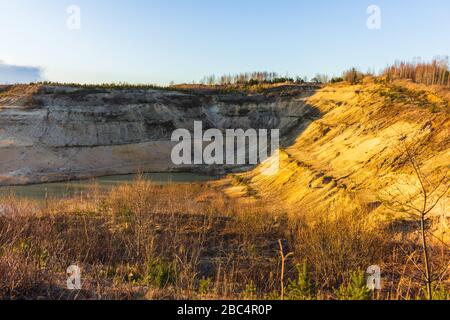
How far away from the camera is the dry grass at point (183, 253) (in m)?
6.24

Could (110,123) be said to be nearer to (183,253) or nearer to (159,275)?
(183,253)

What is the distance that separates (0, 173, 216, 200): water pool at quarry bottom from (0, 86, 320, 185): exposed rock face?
47.9 inches

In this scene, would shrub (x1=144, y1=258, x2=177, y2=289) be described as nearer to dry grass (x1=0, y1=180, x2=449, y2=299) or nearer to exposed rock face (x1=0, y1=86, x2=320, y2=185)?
dry grass (x1=0, y1=180, x2=449, y2=299)

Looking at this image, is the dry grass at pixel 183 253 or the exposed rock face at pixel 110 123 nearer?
the dry grass at pixel 183 253

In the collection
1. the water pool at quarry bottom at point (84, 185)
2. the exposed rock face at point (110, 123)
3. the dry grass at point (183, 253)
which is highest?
the exposed rock face at point (110, 123)

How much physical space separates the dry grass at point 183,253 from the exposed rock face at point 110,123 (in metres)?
18.4

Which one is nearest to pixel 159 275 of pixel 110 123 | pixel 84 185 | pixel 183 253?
pixel 183 253

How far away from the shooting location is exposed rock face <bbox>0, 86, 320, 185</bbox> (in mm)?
31859

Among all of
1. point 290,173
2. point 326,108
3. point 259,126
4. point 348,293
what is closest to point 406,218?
point 348,293

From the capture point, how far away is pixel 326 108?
Result: 118 feet

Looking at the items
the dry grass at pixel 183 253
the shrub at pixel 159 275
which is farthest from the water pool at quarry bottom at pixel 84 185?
the shrub at pixel 159 275

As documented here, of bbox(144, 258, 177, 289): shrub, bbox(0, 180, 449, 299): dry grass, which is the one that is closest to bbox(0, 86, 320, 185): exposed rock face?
bbox(0, 180, 449, 299): dry grass

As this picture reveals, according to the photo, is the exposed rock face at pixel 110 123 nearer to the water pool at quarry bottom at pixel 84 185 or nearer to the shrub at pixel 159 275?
the water pool at quarry bottom at pixel 84 185
